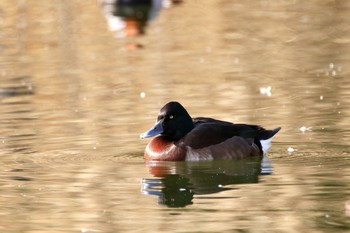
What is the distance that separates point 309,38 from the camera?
2145 cm

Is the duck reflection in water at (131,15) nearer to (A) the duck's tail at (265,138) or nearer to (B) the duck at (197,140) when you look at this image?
(B) the duck at (197,140)

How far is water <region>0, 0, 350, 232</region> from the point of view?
10.1m

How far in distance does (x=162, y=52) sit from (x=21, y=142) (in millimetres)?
7488

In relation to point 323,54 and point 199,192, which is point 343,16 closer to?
point 323,54

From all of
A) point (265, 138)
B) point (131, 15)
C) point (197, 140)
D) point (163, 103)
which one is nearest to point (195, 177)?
point (197, 140)

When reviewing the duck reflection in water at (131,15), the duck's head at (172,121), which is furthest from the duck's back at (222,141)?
the duck reflection in water at (131,15)

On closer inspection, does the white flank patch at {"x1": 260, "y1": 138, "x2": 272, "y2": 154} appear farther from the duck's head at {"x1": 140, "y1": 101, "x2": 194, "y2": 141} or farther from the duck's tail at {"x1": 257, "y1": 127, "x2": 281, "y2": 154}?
the duck's head at {"x1": 140, "y1": 101, "x2": 194, "y2": 141}

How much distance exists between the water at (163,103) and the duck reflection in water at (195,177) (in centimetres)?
2

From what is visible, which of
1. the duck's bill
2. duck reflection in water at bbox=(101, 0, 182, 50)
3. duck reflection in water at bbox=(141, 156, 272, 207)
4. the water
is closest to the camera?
the water

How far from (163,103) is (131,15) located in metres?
10.7

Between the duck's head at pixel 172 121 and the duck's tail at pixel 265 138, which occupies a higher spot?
the duck's head at pixel 172 121

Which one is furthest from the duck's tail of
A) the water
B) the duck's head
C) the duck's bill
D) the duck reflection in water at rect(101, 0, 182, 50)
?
→ the duck reflection in water at rect(101, 0, 182, 50)

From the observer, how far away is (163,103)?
15742 millimetres

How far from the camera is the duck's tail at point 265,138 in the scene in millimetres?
12703
